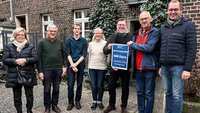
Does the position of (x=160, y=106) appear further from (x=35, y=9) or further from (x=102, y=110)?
(x=35, y=9)

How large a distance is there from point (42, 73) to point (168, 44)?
8.29 feet

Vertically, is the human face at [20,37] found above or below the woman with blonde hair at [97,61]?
above

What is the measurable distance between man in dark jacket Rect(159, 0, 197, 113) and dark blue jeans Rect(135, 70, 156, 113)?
0.30 m

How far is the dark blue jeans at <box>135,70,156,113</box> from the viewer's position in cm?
443

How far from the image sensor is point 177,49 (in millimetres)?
3973

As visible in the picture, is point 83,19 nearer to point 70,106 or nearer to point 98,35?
point 98,35

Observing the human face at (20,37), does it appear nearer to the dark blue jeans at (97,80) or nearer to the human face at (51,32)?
the human face at (51,32)

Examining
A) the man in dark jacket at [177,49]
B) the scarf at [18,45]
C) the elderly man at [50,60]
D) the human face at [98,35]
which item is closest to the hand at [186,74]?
the man in dark jacket at [177,49]

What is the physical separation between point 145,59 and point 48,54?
194 centimetres

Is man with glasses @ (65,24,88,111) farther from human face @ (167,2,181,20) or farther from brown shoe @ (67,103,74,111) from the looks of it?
human face @ (167,2,181,20)

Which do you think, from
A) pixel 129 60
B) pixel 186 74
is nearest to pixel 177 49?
pixel 186 74

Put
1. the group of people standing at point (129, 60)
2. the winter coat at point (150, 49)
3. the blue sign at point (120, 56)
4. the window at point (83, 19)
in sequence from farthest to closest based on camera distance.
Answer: the window at point (83, 19), the blue sign at point (120, 56), the winter coat at point (150, 49), the group of people standing at point (129, 60)

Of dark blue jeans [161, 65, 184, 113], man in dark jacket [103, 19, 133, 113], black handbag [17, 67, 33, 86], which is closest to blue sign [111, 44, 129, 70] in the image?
man in dark jacket [103, 19, 133, 113]

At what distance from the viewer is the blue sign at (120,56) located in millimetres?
4977
